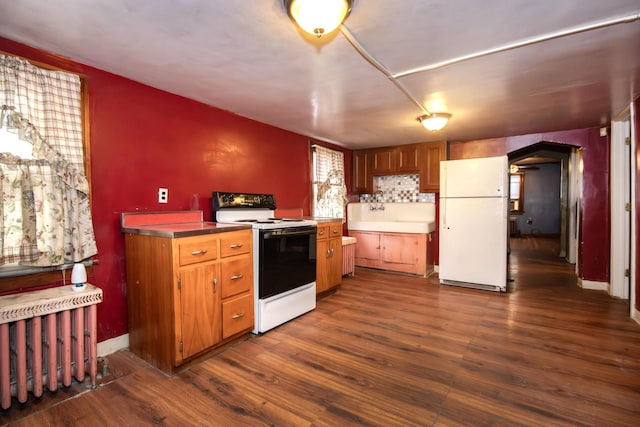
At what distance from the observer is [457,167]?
163 inches

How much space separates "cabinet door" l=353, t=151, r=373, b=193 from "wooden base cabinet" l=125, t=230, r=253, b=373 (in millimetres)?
3370

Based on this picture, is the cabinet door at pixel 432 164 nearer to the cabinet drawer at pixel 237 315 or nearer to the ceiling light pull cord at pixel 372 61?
the ceiling light pull cord at pixel 372 61

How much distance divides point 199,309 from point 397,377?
143cm

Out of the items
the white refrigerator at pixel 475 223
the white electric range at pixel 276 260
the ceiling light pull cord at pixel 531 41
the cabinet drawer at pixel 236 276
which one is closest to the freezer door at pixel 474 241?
the white refrigerator at pixel 475 223

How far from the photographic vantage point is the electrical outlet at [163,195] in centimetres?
262

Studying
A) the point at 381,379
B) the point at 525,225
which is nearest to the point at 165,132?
the point at 381,379

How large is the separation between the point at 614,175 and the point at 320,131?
3.64m

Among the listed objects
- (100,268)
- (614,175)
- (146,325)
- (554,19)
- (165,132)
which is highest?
(554,19)

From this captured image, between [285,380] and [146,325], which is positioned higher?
[146,325]

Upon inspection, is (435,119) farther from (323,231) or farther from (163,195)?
(163,195)

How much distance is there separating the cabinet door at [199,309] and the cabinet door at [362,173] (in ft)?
12.2

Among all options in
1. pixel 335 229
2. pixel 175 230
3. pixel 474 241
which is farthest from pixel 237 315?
pixel 474 241

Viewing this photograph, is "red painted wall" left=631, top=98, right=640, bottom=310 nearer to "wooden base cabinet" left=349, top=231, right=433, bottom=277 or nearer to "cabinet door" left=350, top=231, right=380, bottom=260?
"wooden base cabinet" left=349, top=231, right=433, bottom=277

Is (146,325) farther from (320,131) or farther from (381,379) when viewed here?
(320,131)
